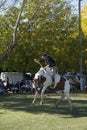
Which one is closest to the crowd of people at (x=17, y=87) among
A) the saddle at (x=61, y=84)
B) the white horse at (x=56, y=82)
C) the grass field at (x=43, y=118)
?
the white horse at (x=56, y=82)

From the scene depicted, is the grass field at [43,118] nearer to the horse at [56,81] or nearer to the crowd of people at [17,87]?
the horse at [56,81]

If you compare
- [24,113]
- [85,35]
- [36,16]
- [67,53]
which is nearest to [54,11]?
[36,16]

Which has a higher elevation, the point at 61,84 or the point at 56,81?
the point at 56,81

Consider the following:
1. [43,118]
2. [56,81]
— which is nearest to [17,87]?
[56,81]

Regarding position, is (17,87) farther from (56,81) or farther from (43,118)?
(43,118)

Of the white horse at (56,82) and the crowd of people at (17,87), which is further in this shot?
the crowd of people at (17,87)

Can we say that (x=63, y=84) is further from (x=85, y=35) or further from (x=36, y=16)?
(x=85, y=35)

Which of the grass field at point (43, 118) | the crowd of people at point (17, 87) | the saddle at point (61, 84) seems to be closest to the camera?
the grass field at point (43, 118)

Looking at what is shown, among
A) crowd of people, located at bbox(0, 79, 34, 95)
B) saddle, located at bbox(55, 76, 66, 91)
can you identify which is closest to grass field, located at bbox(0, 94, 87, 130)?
saddle, located at bbox(55, 76, 66, 91)

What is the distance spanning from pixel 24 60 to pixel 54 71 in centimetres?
2333

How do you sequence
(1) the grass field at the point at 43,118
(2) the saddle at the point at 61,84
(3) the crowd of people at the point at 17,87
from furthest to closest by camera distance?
1. (3) the crowd of people at the point at 17,87
2. (2) the saddle at the point at 61,84
3. (1) the grass field at the point at 43,118

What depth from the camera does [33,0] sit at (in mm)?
23766

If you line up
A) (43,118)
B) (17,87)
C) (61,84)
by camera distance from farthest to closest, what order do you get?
(17,87)
(61,84)
(43,118)

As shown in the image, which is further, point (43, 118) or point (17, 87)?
point (17, 87)
